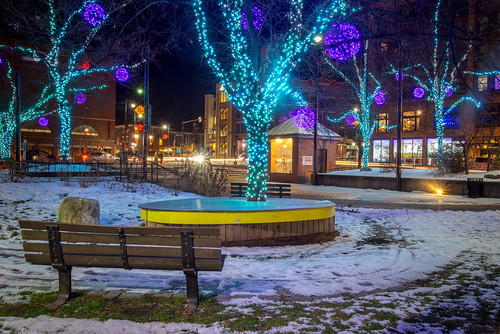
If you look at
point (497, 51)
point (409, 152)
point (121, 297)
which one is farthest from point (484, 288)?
point (409, 152)

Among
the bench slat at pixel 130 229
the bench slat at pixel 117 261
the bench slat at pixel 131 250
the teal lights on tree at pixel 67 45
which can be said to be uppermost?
the teal lights on tree at pixel 67 45

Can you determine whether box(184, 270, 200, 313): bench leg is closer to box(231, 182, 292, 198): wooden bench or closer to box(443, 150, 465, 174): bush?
box(231, 182, 292, 198): wooden bench

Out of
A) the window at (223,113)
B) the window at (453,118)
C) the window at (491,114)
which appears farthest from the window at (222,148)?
the window at (491,114)

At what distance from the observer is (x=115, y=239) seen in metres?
4.61

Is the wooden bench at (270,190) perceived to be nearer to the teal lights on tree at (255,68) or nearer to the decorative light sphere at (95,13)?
the teal lights on tree at (255,68)

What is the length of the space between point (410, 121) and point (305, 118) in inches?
1332

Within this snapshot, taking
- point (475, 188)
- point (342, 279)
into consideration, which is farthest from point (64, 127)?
point (475, 188)

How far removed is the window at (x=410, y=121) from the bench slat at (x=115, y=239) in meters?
51.9

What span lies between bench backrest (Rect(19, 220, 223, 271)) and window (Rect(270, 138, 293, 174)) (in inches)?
898

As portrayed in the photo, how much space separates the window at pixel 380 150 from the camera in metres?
55.2

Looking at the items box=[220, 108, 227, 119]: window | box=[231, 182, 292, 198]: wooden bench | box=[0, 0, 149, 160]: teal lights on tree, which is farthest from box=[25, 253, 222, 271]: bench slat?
box=[220, 108, 227, 119]: window

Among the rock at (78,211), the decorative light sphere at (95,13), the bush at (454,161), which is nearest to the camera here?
the rock at (78,211)

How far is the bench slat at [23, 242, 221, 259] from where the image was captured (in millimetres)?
4488

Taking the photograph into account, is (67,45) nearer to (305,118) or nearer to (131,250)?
(305,118)
